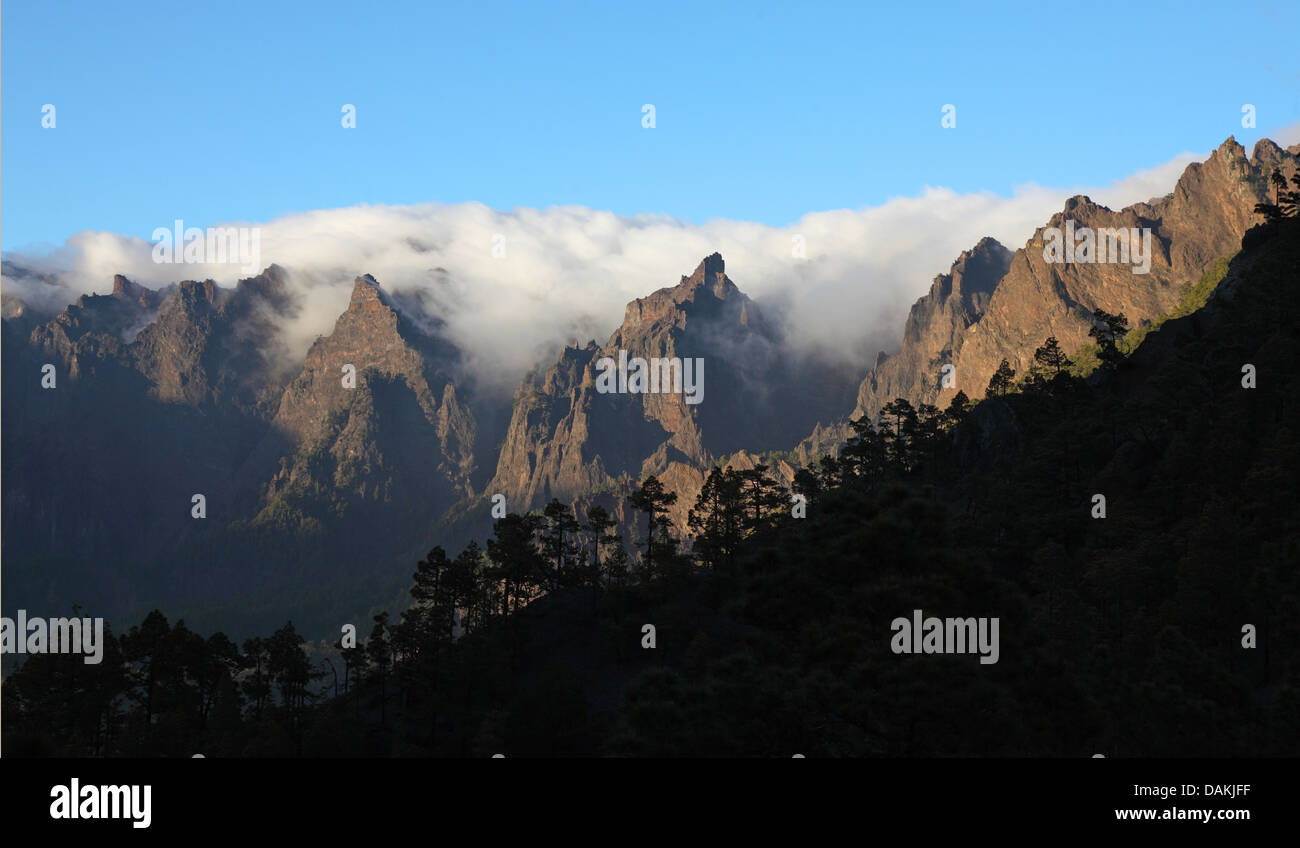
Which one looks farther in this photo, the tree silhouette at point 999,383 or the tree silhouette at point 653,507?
the tree silhouette at point 999,383

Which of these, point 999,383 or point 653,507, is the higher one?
point 999,383

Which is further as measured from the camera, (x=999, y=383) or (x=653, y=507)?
(x=999, y=383)

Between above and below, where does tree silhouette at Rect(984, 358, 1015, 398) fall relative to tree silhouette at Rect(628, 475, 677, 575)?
above

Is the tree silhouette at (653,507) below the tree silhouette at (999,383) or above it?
below

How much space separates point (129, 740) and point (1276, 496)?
85012 millimetres

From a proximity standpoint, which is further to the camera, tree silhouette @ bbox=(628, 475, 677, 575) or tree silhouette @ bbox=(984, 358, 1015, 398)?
tree silhouette @ bbox=(984, 358, 1015, 398)

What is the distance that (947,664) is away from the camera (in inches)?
1607
